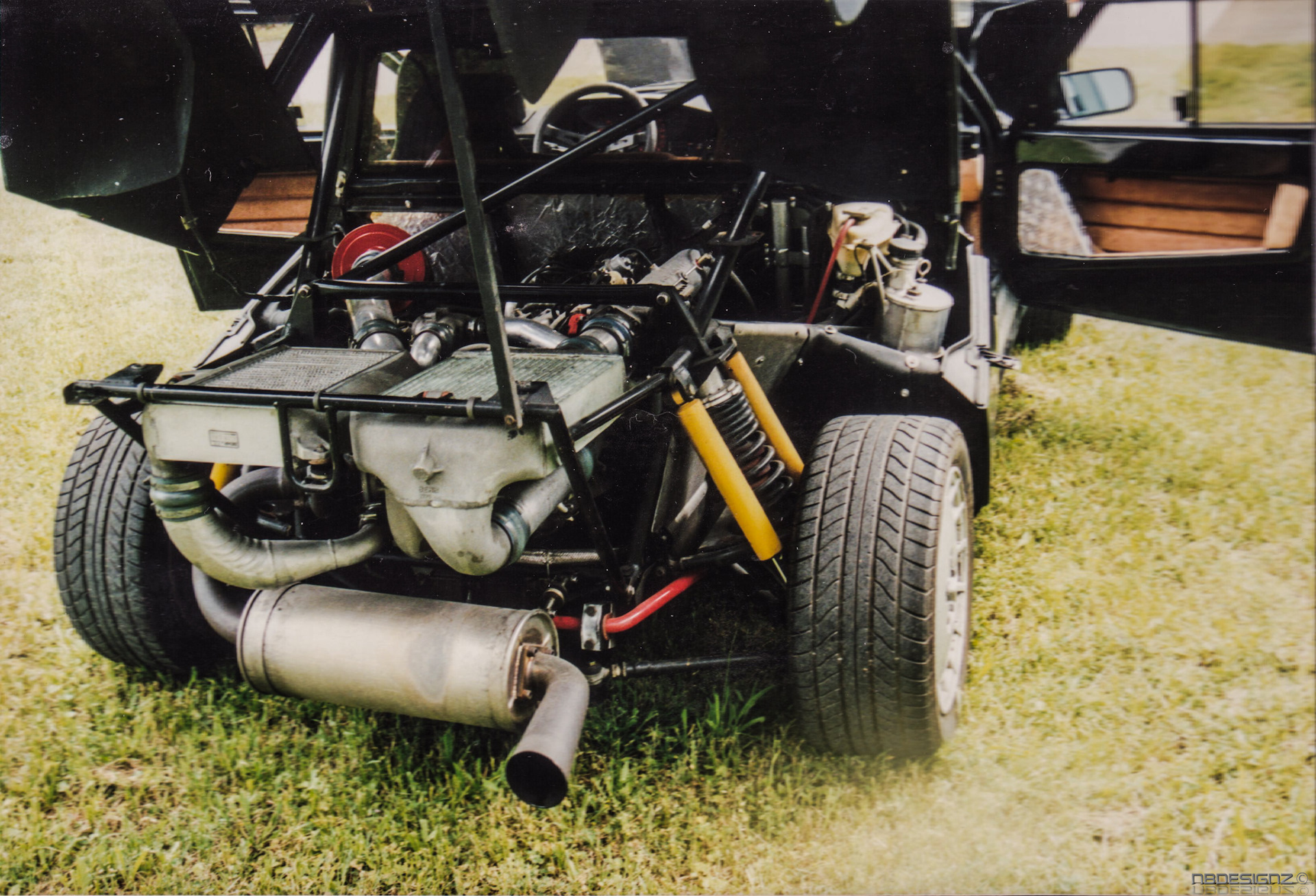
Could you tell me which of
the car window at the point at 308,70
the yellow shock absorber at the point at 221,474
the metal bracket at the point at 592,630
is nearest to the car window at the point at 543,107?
the car window at the point at 308,70

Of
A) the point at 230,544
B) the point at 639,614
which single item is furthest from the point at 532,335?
the point at 230,544

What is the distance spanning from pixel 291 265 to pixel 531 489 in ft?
5.27

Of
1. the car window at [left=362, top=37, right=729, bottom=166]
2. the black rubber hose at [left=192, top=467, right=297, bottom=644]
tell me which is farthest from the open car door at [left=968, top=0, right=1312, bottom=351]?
the black rubber hose at [left=192, top=467, right=297, bottom=644]

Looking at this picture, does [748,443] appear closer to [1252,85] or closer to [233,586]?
[233,586]

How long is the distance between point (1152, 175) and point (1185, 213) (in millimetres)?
183

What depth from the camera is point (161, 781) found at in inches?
101

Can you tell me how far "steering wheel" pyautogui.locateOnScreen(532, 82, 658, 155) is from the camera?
3.68m

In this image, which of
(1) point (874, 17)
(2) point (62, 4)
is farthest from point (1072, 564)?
(2) point (62, 4)

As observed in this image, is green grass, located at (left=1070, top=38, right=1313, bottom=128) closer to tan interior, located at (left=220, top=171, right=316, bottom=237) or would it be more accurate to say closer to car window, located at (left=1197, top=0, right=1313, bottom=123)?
car window, located at (left=1197, top=0, right=1313, bottom=123)

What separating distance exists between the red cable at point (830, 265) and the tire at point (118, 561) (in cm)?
201

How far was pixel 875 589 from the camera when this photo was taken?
2.26m

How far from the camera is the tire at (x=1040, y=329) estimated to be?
5289 mm

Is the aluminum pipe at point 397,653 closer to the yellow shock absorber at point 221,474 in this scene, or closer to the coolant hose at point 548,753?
the coolant hose at point 548,753

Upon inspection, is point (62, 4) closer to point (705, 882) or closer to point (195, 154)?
point (195, 154)
